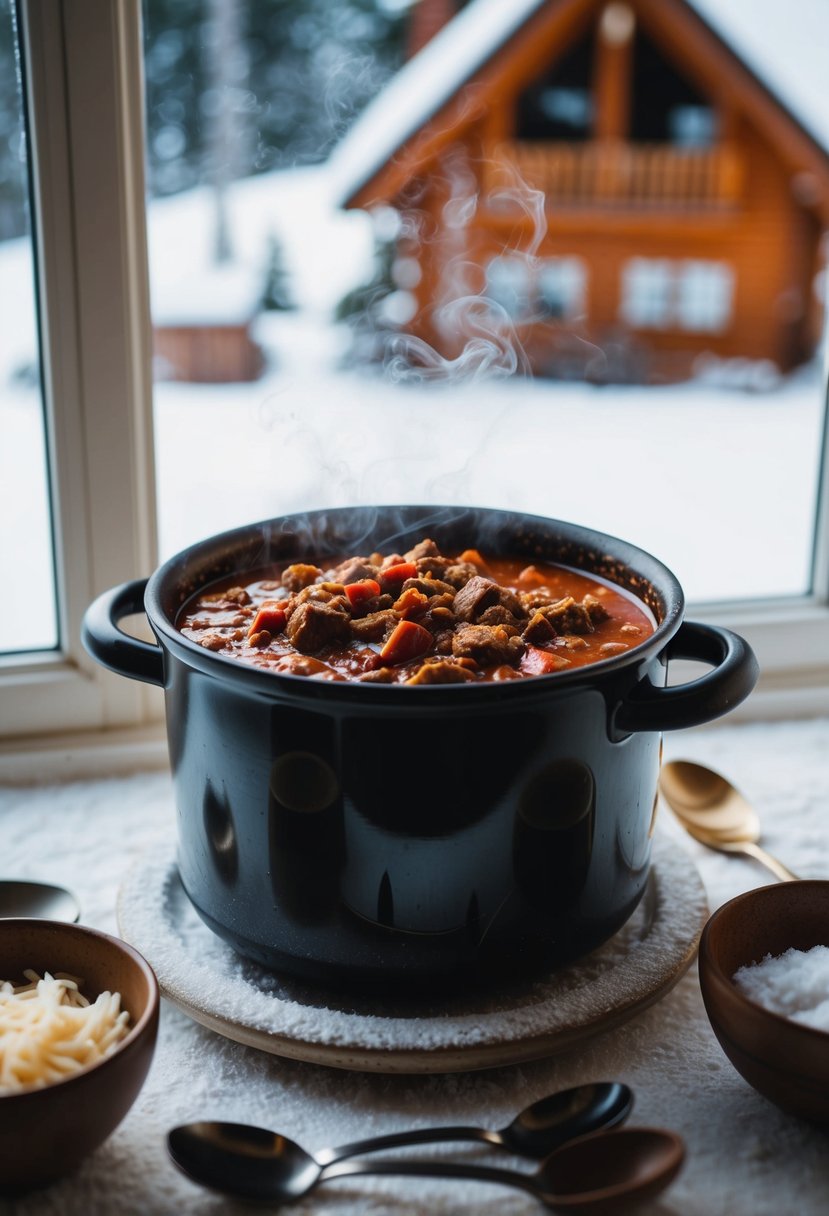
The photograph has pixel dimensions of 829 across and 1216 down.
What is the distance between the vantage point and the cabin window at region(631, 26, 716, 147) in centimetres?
634

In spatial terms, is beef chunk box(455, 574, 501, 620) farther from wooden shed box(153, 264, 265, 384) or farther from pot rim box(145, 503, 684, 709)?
wooden shed box(153, 264, 265, 384)

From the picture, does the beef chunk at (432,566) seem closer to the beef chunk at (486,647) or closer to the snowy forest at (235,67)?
the beef chunk at (486,647)

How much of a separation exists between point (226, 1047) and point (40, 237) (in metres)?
1.00

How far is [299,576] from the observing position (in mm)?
1340

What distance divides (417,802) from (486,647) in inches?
7.7

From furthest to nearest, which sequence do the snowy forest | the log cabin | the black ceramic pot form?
the log cabin < the snowy forest < the black ceramic pot

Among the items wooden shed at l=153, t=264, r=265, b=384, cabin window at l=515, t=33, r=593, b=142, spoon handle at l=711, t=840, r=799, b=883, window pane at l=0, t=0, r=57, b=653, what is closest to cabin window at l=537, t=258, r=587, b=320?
cabin window at l=515, t=33, r=593, b=142

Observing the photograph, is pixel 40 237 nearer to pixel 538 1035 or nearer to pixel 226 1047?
pixel 226 1047

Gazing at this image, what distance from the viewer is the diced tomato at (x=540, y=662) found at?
1138mm

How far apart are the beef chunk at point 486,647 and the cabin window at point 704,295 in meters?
5.69

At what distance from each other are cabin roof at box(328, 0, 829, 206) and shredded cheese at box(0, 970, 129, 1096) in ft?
6.10

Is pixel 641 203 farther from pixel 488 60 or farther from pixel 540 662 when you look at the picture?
pixel 540 662

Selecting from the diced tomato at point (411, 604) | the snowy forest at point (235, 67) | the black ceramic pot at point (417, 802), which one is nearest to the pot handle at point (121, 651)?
the black ceramic pot at point (417, 802)

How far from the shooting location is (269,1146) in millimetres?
976
